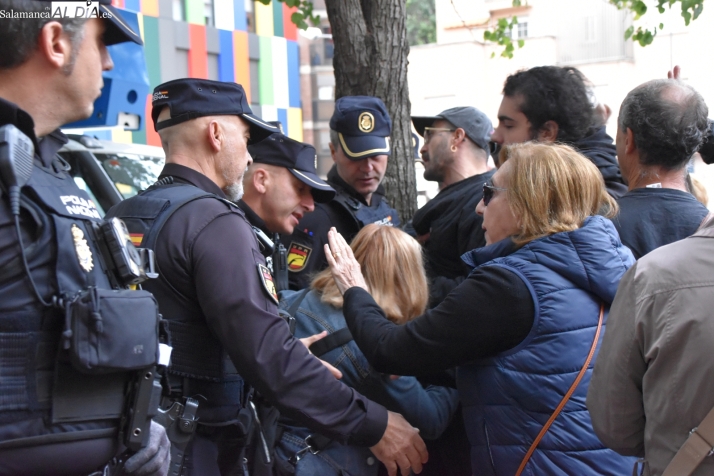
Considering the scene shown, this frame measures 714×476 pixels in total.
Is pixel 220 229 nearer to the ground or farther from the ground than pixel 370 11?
nearer to the ground

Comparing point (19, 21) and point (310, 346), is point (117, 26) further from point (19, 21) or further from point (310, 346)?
point (310, 346)

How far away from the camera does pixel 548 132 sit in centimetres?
378

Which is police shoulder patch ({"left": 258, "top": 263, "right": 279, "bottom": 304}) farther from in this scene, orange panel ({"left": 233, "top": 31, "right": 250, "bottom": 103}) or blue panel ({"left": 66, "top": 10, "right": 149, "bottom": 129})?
orange panel ({"left": 233, "top": 31, "right": 250, "bottom": 103})

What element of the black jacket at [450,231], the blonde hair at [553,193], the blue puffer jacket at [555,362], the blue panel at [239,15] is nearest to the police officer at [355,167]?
the black jacket at [450,231]

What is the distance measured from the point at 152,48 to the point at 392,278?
789 inches

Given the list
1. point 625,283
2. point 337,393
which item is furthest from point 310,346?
point 625,283

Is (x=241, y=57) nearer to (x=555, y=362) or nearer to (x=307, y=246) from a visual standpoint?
(x=307, y=246)

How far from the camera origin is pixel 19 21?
1887 millimetres

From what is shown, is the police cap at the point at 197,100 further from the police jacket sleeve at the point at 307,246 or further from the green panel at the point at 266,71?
the green panel at the point at 266,71

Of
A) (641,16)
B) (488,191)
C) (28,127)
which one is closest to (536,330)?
(488,191)

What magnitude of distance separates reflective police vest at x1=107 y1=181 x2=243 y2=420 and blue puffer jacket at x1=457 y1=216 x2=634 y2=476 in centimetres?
86

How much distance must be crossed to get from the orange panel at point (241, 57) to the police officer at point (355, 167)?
2067 centimetres

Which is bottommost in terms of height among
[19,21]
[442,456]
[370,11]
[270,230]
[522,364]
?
[442,456]

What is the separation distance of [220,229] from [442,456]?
1622 millimetres
